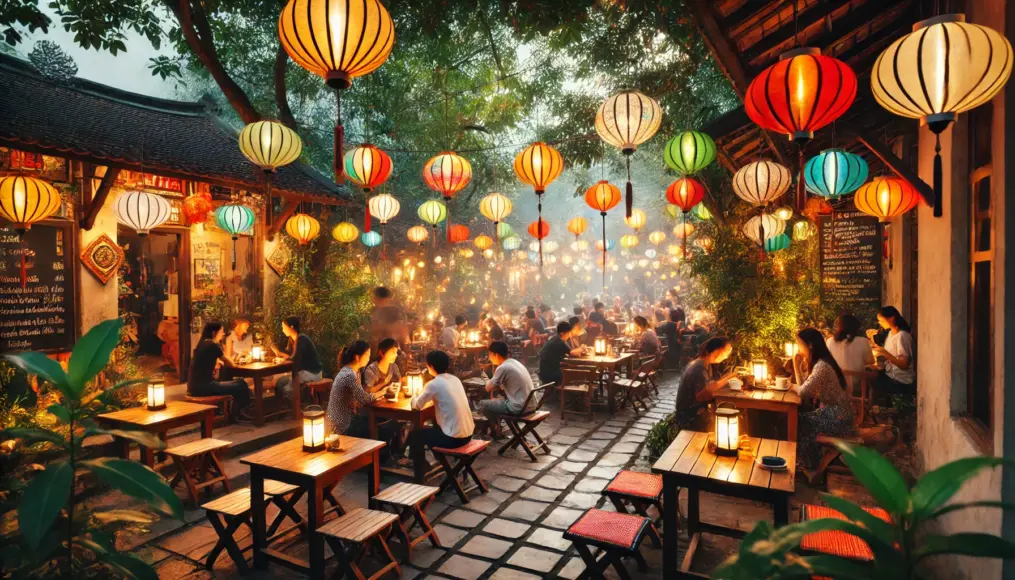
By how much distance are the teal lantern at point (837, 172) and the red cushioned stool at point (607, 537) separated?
4.13 m

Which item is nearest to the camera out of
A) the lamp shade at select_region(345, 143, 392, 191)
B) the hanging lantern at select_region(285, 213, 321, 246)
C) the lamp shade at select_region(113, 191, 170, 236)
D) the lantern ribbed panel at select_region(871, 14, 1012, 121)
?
the lantern ribbed panel at select_region(871, 14, 1012, 121)

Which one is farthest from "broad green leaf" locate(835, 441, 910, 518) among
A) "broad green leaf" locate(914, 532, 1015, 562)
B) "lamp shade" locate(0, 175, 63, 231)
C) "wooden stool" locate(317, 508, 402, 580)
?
"lamp shade" locate(0, 175, 63, 231)

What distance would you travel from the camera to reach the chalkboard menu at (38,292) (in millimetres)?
7496

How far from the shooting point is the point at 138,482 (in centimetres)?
206

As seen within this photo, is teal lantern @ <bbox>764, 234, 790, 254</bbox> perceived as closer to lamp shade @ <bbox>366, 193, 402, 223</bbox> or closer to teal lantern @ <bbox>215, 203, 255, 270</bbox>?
lamp shade @ <bbox>366, 193, 402, 223</bbox>

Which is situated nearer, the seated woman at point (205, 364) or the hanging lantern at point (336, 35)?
the hanging lantern at point (336, 35)

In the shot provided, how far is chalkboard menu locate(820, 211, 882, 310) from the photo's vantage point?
9.51m

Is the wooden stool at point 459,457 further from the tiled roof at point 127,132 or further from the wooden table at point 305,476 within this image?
the tiled roof at point 127,132

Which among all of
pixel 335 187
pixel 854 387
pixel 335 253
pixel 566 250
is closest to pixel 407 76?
pixel 335 187

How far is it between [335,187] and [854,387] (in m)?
10.5

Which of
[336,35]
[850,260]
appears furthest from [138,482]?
[850,260]

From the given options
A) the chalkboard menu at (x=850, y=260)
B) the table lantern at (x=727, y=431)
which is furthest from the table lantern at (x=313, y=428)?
the chalkboard menu at (x=850, y=260)

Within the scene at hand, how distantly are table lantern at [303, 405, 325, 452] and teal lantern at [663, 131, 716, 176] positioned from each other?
472cm

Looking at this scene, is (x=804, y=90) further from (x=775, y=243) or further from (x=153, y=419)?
(x=153, y=419)
